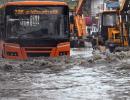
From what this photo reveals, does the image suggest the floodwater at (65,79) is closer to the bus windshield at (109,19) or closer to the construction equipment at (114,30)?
the construction equipment at (114,30)

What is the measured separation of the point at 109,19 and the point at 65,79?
21550 millimetres

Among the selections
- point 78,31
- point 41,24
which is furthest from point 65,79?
point 78,31

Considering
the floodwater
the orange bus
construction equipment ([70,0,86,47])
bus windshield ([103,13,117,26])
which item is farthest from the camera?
construction equipment ([70,0,86,47])

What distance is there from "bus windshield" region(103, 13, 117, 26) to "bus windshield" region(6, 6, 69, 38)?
13.6m

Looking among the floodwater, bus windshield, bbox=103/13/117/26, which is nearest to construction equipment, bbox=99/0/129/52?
bus windshield, bbox=103/13/117/26

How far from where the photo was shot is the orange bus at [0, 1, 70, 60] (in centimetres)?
2508

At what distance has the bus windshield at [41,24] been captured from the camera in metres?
25.2

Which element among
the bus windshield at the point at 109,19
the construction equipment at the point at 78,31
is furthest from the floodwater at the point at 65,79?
the construction equipment at the point at 78,31

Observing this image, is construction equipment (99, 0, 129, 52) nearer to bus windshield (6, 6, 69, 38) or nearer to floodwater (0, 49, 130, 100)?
floodwater (0, 49, 130, 100)

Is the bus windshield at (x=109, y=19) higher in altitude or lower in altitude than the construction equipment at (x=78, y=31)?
higher

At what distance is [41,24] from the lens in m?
25.2

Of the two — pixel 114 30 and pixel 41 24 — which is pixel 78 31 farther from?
pixel 41 24

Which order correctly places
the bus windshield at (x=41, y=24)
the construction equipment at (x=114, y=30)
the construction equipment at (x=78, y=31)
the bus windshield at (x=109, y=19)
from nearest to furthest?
the bus windshield at (x=41, y=24) < the construction equipment at (x=114, y=30) < the bus windshield at (x=109, y=19) < the construction equipment at (x=78, y=31)

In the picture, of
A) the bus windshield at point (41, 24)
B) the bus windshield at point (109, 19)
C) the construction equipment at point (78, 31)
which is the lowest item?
the construction equipment at point (78, 31)
